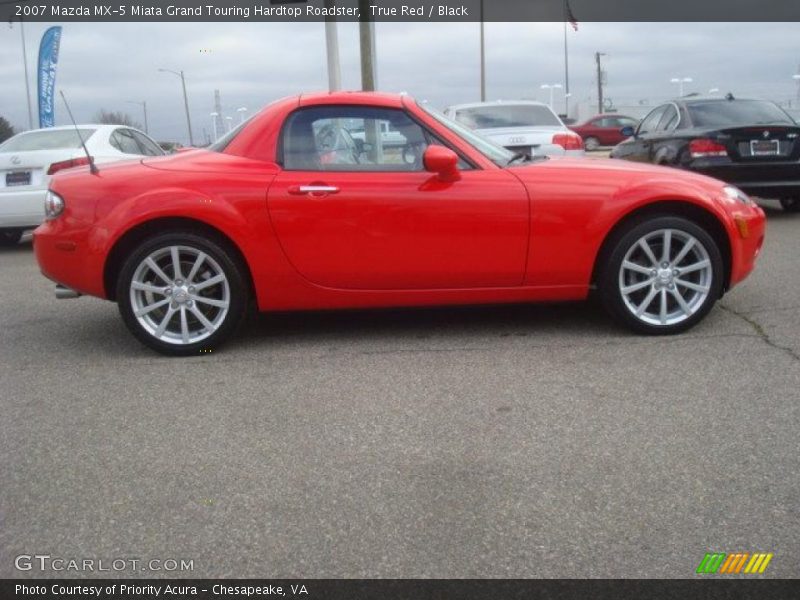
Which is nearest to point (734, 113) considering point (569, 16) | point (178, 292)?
point (178, 292)

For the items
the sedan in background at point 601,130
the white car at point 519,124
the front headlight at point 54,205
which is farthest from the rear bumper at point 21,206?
the sedan in background at point 601,130

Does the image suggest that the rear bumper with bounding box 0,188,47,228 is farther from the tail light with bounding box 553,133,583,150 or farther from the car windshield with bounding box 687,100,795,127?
the car windshield with bounding box 687,100,795,127

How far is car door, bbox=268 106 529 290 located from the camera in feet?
14.9

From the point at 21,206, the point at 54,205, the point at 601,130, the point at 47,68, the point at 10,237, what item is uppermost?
the point at 47,68

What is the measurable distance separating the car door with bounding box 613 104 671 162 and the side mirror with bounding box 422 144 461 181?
6071 millimetres

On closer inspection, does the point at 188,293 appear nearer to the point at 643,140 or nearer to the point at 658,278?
the point at 658,278

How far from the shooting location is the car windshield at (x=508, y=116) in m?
10.3

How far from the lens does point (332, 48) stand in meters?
12.2

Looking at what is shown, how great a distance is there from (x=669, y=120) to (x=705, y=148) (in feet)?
4.45

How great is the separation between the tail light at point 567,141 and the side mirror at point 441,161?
16.9 ft

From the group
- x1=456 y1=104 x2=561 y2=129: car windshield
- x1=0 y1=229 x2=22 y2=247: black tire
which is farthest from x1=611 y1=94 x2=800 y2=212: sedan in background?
x1=0 y1=229 x2=22 y2=247: black tire

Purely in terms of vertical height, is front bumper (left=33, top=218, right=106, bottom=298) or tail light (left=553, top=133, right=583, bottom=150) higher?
tail light (left=553, top=133, right=583, bottom=150)

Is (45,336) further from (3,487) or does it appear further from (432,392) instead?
(432,392)

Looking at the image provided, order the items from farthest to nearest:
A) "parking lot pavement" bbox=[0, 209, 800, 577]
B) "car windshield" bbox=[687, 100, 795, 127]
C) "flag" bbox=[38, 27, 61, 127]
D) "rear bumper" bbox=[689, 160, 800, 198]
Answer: "flag" bbox=[38, 27, 61, 127] → "car windshield" bbox=[687, 100, 795, 127] → "rear bumper" bbox=[689, 160, 800, 198] → "parking lot pavement" bbox=[0, 209, 800, 577]
